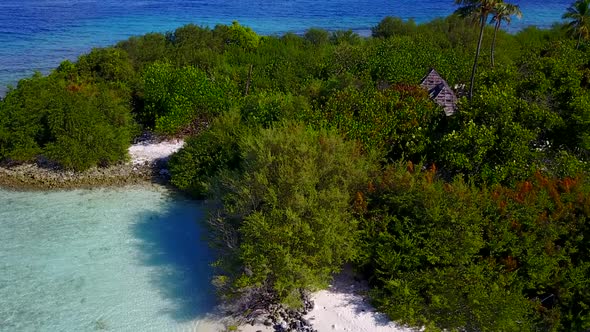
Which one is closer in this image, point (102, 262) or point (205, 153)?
point (102, 262)

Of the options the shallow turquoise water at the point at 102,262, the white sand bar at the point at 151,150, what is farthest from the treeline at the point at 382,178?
the shallow turquoise water at the point at 102,262

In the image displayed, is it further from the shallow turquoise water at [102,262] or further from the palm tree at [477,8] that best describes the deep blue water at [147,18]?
the palm tree at [477,8]

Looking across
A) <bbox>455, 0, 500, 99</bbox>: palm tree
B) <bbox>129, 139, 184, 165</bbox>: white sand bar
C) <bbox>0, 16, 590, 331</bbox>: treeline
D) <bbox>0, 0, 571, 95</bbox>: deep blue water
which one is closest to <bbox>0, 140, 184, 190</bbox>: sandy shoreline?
<bbox>129, 139, 184, 165</bbox>: white sand bar

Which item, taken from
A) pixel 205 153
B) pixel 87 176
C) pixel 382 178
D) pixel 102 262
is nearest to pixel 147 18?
pixel 87 176

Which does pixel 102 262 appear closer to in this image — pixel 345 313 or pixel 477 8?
pixel 345 313

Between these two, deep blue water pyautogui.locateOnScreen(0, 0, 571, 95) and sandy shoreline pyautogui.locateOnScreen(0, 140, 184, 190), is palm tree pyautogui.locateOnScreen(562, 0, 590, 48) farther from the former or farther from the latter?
sandy shoreline pyautogui.locateOnScreen(0, 140, 184, 190)

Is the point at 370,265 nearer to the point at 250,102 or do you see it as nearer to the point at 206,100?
the point at 250,102

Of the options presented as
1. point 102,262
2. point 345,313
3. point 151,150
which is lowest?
point 102,262
